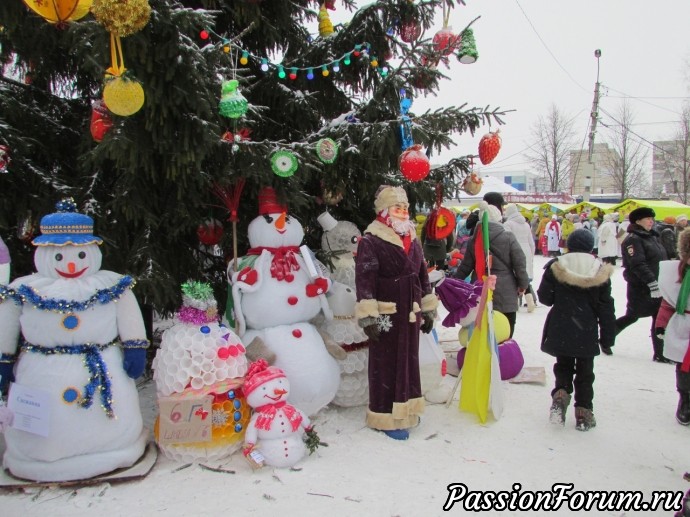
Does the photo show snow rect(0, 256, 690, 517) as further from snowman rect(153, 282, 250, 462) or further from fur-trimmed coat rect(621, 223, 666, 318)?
fur-trimmed coat rect(621, 223, 666, 318)

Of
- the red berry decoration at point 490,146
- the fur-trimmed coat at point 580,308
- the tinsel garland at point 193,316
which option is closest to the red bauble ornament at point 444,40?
the red berry decoration at point 490,146

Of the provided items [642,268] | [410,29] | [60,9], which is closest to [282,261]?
[60,9]

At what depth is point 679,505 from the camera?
3111 millimetres

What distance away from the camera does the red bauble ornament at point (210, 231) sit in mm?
4438

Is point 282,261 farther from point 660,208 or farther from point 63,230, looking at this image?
point 660,208

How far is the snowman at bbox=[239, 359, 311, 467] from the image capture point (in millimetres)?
3465

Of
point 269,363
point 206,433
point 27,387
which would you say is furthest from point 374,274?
point 27,387

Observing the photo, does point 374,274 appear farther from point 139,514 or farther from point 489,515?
point 139,514

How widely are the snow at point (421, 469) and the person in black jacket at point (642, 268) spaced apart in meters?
1.72

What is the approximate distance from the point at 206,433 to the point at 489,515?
6.04 feet

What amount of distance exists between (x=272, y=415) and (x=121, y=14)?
2549 millimetres

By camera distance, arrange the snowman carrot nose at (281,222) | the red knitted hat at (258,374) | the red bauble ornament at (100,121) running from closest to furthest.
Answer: the red bauble ornament at (100,121) < the red knitted hat at (258,374) < the snowman carrot nose at (281,222)

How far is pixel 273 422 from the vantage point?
137 inches

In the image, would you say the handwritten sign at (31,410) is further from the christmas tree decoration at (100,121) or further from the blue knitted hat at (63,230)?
the christmas tree decoration at (100,121)
